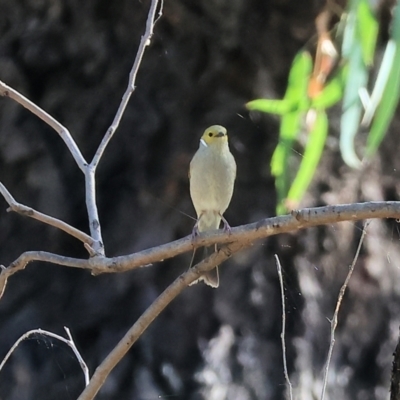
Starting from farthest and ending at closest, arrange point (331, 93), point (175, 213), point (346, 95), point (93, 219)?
point (175, 213), point (93, 219), point (331, 93), point (346, 95)

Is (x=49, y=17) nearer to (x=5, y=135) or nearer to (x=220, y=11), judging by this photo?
(x=5, y=135)

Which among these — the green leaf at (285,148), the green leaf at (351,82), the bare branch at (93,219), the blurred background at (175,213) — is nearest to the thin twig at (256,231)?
the bare branch at (93,219)

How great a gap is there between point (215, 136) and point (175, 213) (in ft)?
2.17

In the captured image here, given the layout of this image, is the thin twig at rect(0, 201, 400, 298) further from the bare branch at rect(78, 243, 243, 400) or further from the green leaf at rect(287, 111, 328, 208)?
the green leaf at rect(287, 111, 328, 208)

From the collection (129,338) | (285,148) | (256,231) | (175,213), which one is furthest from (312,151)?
(175,213)

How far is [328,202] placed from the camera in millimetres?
2664

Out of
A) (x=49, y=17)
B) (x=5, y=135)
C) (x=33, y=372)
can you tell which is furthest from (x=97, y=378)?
(x=49, y=17)

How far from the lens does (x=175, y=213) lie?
265 cm

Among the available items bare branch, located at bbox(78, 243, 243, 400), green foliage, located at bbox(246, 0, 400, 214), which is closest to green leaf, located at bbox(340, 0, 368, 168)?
green foliage, located at bbox(246, 0, 400, 214)

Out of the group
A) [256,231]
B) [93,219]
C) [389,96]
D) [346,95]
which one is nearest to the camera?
[389,96]

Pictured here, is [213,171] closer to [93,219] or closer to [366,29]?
[93,219]

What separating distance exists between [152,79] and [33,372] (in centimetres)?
126

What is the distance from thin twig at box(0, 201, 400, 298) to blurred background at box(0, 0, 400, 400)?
1.20 meters

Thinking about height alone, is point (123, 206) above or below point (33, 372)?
above
